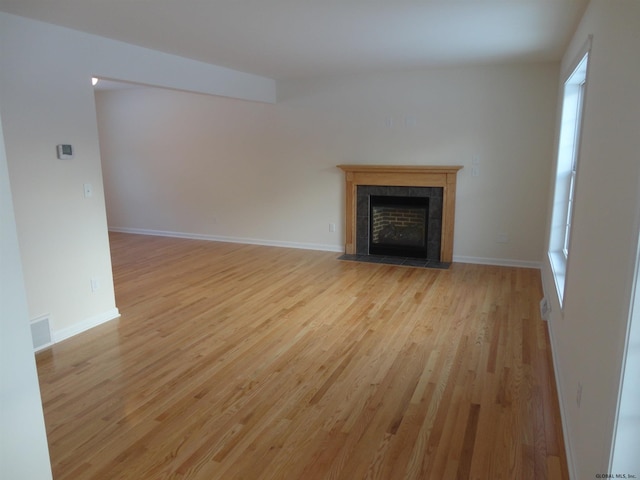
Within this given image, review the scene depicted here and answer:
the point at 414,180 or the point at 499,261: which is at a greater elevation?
the point at 414,180

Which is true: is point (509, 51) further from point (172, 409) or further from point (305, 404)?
point (172, 409)

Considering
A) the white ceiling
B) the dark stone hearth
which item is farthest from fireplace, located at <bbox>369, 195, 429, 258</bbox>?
the white ceiling

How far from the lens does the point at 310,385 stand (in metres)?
2.84

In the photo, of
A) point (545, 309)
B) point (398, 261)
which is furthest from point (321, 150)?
point (545, 309)

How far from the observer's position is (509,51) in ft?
14.3

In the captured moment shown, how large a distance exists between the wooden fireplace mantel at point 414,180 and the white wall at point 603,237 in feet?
9.41

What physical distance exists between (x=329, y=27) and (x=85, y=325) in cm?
311

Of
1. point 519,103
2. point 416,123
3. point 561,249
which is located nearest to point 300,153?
point 416,123

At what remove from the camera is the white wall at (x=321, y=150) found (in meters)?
5.28

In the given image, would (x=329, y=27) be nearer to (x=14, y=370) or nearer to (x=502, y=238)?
(x=14, y=370)

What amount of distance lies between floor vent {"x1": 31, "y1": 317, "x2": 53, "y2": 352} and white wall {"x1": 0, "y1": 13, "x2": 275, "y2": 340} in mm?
60

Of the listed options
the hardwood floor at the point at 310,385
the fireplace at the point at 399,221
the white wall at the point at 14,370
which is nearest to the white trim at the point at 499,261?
the fireplace at the point at 399,221

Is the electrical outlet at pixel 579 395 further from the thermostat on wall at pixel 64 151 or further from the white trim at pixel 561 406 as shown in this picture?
the thermostat on wall at pixel 64 151

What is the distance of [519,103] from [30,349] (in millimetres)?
5316
